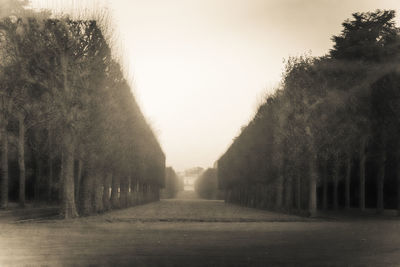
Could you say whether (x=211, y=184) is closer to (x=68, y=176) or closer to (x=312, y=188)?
(x=312, y=188)

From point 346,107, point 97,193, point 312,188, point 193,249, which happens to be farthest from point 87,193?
point 193,249

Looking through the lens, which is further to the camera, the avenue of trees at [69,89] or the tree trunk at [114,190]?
the tree trunk at [114,190]

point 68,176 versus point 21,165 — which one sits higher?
point 21,165

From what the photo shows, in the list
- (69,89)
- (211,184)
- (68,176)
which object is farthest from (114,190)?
(211,184)

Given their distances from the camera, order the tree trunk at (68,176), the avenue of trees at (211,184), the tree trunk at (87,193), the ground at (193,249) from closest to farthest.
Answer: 1. the ground at (193,249)
2. the tree trunk at (68,176)
3. the tree trunk at (87,193)
4. the avenue of trees at (211,184)

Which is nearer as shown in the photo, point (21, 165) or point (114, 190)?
point (21, 165)

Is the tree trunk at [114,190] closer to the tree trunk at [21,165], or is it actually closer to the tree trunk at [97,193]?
the tree trunk at [97,193]

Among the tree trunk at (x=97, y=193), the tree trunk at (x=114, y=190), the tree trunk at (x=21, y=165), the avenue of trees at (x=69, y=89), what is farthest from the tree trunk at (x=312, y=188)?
the tree trunk at (x=21, y=165)

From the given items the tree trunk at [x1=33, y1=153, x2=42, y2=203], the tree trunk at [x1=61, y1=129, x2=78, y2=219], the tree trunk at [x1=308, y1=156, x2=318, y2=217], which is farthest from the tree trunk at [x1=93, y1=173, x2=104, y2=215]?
the tree trunk at [x1=33, y1=153, x2=42, y2=203]

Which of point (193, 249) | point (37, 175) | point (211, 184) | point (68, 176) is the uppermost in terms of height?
point (68, 176)

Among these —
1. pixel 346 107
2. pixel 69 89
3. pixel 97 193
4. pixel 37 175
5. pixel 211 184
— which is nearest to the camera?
pixel 69 89

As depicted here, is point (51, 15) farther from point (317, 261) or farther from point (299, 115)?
point (317, 261)

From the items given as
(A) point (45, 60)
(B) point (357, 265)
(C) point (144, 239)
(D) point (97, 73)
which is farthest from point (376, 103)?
(B) point (357, 265)

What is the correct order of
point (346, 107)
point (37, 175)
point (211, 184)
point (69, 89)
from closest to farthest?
1. point (69, 89)
2. point (346, 107)
3. point (37, 175)
4. point (211, 184)
